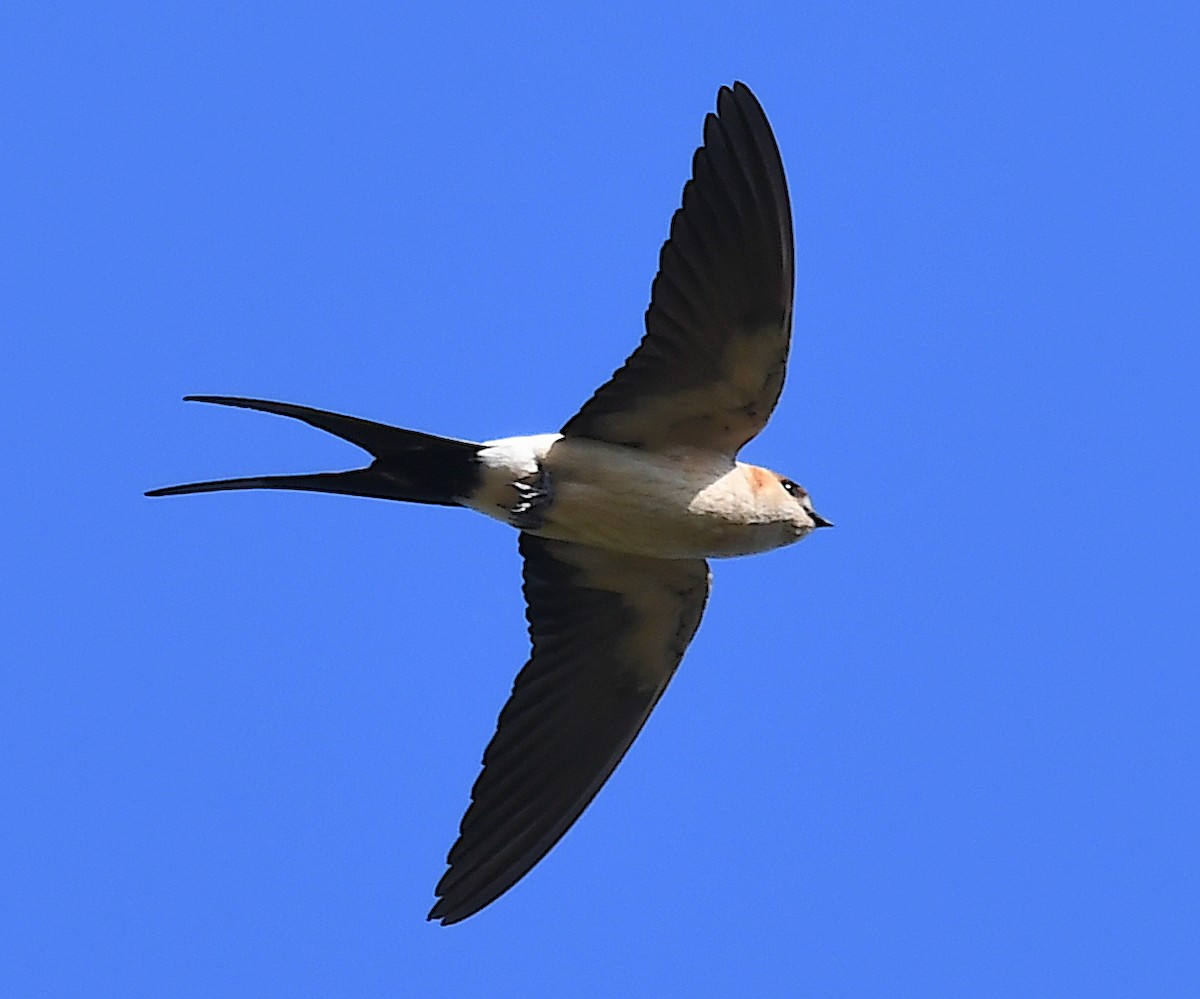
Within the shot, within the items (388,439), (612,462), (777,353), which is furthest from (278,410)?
(777,353)

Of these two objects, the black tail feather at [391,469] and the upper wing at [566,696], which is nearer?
the black tail feather at [391,469]

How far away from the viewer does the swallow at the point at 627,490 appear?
538 cm

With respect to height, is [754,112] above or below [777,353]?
A: above

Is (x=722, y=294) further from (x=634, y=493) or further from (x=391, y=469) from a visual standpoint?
(x=391, y=469)

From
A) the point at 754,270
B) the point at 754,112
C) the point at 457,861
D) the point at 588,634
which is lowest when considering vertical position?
the point at 457,861

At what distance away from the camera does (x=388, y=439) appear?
5.48 meters

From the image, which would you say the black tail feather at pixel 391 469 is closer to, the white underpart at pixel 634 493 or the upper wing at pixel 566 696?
the white underpart at pixel 634 493

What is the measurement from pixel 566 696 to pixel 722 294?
1.46 m

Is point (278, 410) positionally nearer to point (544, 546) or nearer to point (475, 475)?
point (475, 475)

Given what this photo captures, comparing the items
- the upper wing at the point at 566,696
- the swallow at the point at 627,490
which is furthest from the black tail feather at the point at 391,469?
the upper wing at the point at 566,696

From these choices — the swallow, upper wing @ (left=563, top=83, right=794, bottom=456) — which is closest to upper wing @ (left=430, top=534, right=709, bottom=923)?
the swallow

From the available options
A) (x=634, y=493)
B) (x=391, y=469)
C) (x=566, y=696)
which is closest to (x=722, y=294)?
(x=634, y=493)

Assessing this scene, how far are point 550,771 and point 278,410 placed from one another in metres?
1.57

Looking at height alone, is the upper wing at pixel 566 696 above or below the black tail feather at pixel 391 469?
below
